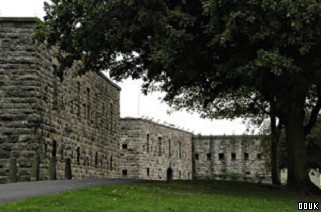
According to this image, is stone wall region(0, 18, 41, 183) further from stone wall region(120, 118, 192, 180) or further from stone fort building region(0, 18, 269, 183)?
stone wall region(120, 118, 192, 180)

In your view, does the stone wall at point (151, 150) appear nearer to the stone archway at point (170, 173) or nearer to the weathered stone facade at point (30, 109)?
the stone archway at point (170, 173)

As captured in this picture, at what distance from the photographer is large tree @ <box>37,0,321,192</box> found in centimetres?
1600

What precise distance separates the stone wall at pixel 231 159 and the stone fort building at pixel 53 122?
14990 millimetres

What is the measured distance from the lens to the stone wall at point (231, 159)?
68.0 metres

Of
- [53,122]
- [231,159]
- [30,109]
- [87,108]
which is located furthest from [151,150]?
[30,109]

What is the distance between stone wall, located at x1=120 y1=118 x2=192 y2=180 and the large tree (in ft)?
110

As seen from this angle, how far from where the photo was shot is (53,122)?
27.4 metres

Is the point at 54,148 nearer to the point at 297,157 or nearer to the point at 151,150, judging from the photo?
the point at 297,157

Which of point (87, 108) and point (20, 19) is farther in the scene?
point (87, 108)

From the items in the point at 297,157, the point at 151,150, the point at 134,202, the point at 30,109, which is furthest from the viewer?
→ the point at 151,150

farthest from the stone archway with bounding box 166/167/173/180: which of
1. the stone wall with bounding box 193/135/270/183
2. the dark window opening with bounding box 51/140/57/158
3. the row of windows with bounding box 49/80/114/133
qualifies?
the dark window opening with bounding box 51/140/57/158

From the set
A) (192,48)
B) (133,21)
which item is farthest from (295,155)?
(133,21)

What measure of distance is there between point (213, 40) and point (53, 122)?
1308 cm

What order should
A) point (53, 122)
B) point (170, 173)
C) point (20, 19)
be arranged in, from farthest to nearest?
point (170, 173) < point (53, 122) < point (20, 19)
